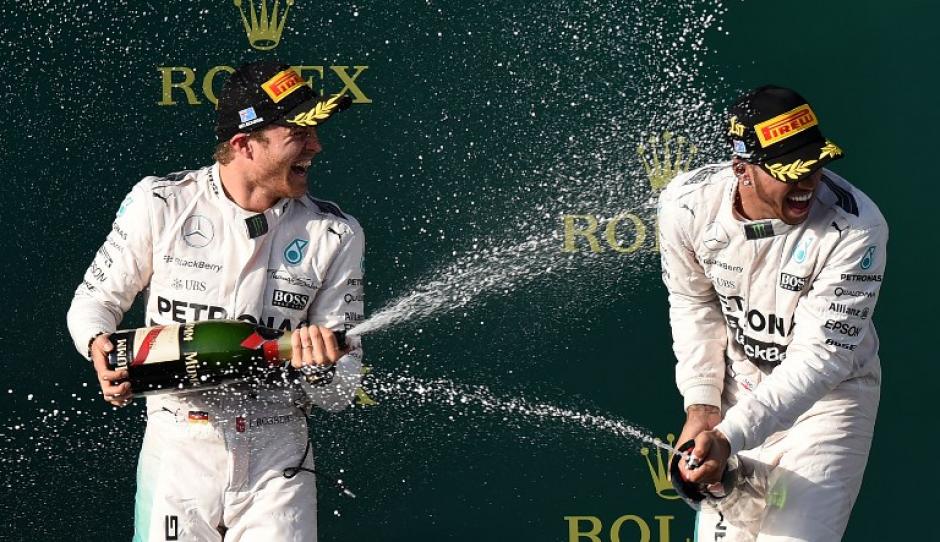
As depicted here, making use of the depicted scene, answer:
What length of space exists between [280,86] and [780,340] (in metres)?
1.46

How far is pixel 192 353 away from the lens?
11.3ft

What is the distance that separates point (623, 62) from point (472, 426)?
4.37ft

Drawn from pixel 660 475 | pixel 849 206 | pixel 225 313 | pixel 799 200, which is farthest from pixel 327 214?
pixel 660 475

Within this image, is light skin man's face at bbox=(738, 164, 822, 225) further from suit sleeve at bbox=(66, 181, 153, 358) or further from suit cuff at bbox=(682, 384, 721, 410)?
suit sleeve at bbox=(66, 181, 153, 358)

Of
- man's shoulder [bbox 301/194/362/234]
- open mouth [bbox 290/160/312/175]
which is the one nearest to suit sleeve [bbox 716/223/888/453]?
man's shoulder [bbox 301/194/362/234]

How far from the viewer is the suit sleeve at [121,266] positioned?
144 inches

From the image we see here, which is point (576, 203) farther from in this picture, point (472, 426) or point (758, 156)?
point (758, 156)

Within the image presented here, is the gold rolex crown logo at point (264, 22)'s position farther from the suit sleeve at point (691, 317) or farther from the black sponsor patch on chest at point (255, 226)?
the suit sleeve at point (691, 317)

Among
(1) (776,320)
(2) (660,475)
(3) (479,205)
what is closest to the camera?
(1) (776,320)

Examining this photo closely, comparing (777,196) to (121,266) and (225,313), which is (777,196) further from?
(121,266)

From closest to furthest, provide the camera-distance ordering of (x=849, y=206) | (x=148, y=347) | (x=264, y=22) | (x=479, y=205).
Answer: (x=148, y=347)
(x=849, y=206)
(x=264, y=22)
(x=479, y=205)

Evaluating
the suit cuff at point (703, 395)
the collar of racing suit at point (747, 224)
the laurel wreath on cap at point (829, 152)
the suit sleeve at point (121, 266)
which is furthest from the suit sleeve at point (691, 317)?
the suit sleeve at point (121, 266)

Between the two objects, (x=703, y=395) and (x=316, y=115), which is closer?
(x=316, y=115)

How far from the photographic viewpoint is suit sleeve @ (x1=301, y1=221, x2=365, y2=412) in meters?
3.66
